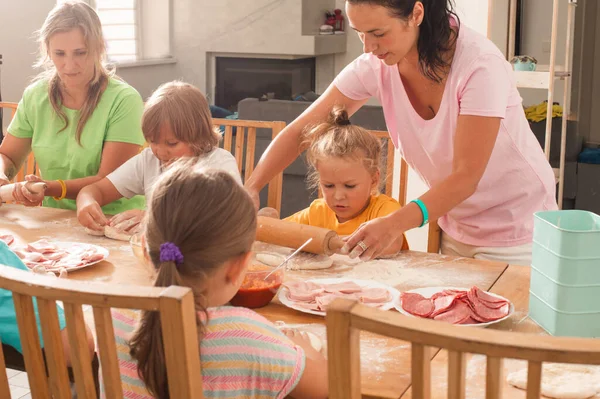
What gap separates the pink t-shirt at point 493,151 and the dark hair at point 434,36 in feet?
0.10

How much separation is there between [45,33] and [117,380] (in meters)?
1.68

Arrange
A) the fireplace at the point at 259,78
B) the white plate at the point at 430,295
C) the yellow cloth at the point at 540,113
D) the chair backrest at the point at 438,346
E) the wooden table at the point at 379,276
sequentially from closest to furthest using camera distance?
1. the chair backrest at the point at 438,346
2. the wooden table at the point at 379,276
3. the white plate at the point at 430,295
4. the yellow cloth at the point at 540,113
5. the fireplace at the point at 259,78

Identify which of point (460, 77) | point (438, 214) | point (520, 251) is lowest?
point (520, 251)

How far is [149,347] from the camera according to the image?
1062 millimetres

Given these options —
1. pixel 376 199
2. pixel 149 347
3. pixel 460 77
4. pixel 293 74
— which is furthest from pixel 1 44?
pixel 149 347

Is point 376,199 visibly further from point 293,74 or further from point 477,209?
point 293,74

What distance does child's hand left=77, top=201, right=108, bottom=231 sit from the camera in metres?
2.00

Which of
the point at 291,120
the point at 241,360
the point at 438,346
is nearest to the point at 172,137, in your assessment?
the point at 241,360

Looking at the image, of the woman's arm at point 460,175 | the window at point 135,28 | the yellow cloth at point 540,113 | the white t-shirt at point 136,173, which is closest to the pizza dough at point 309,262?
the woman's arm at point 460,175

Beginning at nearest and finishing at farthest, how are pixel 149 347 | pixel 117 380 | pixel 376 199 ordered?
pixel 117 380 → pixel 149 347 → pixel 376 199

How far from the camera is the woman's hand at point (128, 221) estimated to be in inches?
78.4

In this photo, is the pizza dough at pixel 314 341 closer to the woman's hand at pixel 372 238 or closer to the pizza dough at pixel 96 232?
the woman's hand at pixel 372 238

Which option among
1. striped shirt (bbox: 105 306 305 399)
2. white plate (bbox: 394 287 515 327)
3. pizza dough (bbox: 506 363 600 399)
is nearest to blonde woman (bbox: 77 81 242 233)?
white plate (bbox: 394 287 515 327)

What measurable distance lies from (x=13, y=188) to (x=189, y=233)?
1.33 meters
